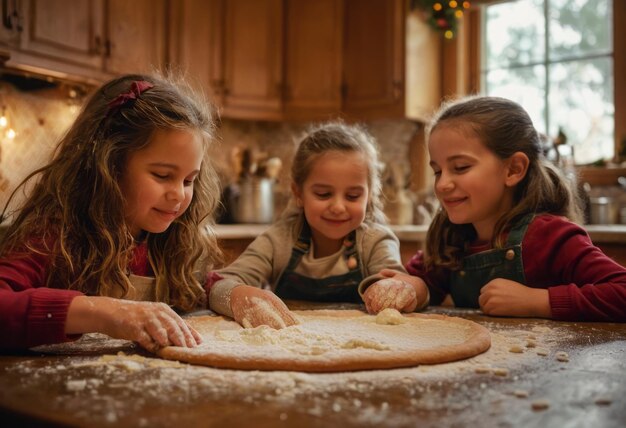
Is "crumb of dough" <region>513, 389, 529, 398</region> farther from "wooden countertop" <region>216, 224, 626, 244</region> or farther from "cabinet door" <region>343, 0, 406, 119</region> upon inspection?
"cabinet door" <region>343, 0, 406, 119</region>

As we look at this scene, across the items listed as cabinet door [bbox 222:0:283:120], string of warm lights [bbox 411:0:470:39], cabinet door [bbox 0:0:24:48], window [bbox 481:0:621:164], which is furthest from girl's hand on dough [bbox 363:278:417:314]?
string of warm lights [bbox 411:0:470:39]

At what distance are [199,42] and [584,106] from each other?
2.03 m

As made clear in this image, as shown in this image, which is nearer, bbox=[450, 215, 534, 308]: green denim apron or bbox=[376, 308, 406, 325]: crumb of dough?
bbox=[376, 308, 406, 325]: crumb of dough

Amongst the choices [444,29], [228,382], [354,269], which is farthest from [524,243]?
[444,29]

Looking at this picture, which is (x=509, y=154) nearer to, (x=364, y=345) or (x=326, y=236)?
(x=326, y=236)

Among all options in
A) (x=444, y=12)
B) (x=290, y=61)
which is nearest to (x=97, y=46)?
(x=290, y=61)

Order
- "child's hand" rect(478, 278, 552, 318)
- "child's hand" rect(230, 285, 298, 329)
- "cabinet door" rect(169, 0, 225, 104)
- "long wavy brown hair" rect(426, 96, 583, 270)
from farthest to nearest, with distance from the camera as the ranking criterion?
"cabinet door" rect(169, 0, 225, 104) → "long wavy brown hair" rect(426, 96, 583, 270) → "child's hand" rect(478, 278, 552, 318) → "child's hand" rect(230, 285, 298, 329)

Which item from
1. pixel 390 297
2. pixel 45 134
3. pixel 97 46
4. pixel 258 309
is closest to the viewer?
pixel 258 309

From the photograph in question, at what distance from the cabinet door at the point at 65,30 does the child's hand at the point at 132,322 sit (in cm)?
188

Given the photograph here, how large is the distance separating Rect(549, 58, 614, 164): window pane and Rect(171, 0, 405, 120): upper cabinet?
32.4 inches

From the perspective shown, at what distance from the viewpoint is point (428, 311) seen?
1.28m

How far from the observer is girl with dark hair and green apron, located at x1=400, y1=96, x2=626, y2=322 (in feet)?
4.11

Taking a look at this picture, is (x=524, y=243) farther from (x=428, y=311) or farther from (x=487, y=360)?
(x=487, y=360)

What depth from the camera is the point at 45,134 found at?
2850 mm
